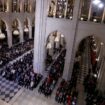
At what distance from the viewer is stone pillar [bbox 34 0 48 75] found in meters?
13.2

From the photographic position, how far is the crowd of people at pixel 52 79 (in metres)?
12.7

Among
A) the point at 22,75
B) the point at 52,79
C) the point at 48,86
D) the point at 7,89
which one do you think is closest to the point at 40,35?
the point at 22,75

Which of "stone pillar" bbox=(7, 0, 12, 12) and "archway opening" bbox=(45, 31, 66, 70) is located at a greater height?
"stone pillar" bbox=(7, 0, 12, 12)

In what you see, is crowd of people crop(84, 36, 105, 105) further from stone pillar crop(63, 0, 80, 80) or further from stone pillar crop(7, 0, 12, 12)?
stone pillar crop(7, 0, 12, 12)

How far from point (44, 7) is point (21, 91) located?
7.63 metres

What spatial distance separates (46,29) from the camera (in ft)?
46.1

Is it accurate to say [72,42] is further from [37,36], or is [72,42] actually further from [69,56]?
[37,36]

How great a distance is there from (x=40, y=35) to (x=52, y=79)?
14.3ft

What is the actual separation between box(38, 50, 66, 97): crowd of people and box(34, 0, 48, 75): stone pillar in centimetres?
133

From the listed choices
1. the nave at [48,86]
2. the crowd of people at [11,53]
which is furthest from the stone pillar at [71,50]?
the crowd of people at [11,53]

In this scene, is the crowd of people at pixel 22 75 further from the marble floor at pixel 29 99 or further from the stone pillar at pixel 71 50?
the stone pillar at pixel 71 50

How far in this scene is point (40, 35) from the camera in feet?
46.3

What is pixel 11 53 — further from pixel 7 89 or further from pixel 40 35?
pixel 7 89

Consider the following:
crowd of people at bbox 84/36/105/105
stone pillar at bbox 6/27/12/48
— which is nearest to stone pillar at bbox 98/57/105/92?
crowd of people at bbox 84/36/105/105
